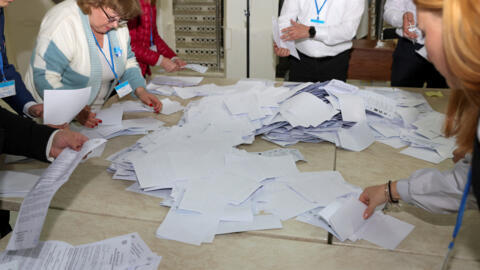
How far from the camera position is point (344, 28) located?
2.43 meters

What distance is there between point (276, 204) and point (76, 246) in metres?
0.55

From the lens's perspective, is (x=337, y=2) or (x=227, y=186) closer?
(x=227, y=186)

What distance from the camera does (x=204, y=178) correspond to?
48.2 inches

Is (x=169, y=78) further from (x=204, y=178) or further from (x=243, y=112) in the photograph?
(x=204, y=178)

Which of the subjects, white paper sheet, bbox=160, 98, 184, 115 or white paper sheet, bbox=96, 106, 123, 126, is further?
white paper sheet, bbox=160, 98, 184, 115

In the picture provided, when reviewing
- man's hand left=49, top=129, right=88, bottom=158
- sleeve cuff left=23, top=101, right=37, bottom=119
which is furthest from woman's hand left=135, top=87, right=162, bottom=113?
man's hand left=49, top=129, right=88, bottom=158

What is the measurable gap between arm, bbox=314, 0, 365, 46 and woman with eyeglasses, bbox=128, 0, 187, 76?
89 centimetres

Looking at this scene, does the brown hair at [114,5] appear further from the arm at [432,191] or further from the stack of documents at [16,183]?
the arm at [432,191]

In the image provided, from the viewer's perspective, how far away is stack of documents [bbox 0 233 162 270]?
91 cm

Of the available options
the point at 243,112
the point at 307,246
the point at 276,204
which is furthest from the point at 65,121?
the point at 307,246

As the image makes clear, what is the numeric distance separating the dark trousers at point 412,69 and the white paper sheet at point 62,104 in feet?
6.31

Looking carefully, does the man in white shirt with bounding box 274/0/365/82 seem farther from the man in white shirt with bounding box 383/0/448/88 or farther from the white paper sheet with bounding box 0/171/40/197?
the white paper sheet with bounding box 0/171/40/197

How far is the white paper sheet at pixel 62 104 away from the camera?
1.31 meters

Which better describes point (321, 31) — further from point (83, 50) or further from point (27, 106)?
point (27, 106)
